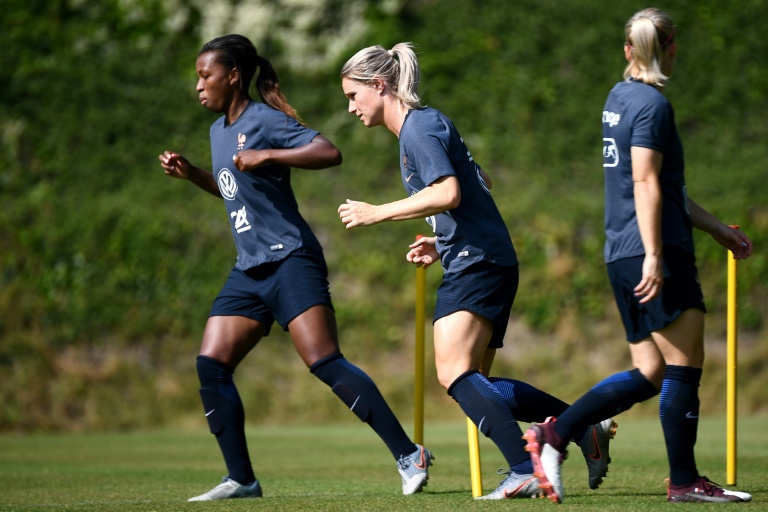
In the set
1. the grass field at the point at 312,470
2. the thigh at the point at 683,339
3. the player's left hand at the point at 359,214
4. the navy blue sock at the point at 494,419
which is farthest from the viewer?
the grass field at the point at 312,470

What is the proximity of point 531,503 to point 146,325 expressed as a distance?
8.64 m

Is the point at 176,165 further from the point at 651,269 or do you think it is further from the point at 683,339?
the point at 683,339

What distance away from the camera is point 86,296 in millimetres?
12656

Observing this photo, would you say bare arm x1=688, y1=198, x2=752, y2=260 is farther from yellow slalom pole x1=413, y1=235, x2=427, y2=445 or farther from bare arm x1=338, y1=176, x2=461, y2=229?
yellow slalom pole x1=413, y1=235, x2=427, y2=445

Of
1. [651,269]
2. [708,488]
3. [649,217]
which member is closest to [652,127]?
[649,217]

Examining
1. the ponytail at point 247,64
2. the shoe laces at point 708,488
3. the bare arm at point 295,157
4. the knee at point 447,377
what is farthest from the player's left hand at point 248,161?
the shoe laces at point 708,488

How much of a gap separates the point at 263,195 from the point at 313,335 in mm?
683

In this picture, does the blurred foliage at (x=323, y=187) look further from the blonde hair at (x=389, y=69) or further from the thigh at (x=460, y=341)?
the blonde hair at (x=389, y=69)

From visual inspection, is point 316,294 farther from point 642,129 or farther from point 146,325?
point 146,325

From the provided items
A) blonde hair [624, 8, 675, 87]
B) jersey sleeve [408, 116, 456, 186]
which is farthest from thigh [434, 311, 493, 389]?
blonde hair [624, 8, 675, 87]

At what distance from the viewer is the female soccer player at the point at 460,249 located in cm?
476

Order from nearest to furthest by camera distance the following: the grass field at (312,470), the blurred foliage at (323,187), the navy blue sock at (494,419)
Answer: the navy blue sock at (494,419) < the grass field at (312,470) < the blurred foliage at (323,187)

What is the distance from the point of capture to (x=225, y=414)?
5508mm

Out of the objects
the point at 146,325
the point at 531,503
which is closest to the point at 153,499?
the point at 531,503
